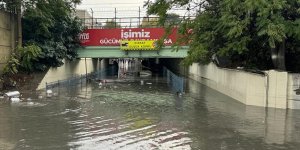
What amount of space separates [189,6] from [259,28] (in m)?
7.90

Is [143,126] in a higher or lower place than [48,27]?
lower

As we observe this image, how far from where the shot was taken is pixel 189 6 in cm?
2572

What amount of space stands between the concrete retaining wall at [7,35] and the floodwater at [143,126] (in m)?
7.13

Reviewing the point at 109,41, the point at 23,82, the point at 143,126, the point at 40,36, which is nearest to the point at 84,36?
the point at 109,41

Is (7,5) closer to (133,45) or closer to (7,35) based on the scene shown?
(7,35)

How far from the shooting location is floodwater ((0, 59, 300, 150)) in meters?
10.7

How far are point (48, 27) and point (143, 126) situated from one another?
63.0 ft

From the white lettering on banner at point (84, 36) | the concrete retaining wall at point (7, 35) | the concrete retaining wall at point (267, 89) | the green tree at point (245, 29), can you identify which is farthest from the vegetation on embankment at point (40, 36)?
the concrete retaining wall at point (267, 89)

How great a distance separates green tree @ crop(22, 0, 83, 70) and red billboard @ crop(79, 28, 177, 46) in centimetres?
451

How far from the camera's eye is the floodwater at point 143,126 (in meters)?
10.7

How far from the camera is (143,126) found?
13539mm

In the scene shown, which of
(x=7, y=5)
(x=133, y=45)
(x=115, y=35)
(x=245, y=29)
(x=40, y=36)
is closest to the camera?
(x=245, y=29)

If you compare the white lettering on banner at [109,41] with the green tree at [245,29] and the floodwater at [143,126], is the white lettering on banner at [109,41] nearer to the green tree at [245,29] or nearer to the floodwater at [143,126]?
the green tree at [245,29]

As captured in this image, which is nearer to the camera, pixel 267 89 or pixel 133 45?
pixel 267 89
